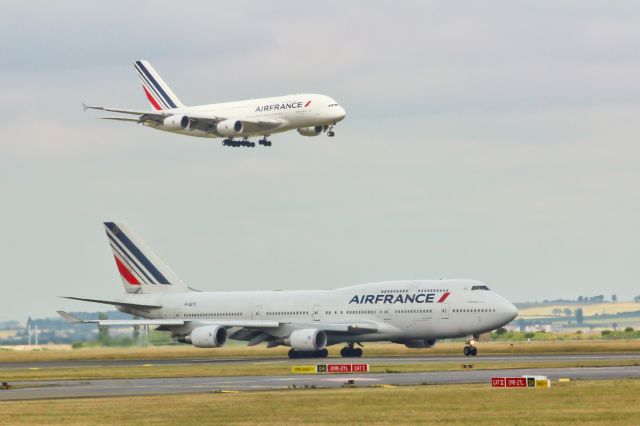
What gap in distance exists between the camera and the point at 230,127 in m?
83.0

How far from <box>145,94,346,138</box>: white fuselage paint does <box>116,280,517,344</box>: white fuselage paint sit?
12.6 metres

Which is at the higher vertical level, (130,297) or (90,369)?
(130,297)

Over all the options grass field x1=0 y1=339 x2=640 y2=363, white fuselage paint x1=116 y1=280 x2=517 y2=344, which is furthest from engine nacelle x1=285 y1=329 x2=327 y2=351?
grass field x1=0 y1=339 x2=640 y2=363

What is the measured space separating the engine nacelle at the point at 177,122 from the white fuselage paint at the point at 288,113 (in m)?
0.55

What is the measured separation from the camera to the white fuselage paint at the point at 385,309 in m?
84.7

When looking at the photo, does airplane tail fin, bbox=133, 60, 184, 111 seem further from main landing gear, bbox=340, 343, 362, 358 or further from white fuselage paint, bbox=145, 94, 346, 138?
main landing gear, bbox=340, 343, 362, 358

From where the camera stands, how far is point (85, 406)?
1607 inches

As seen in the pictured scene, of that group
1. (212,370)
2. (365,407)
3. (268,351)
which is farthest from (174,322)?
(365,407)

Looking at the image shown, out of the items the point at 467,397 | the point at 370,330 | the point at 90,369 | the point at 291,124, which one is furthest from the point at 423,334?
the point at 467,397

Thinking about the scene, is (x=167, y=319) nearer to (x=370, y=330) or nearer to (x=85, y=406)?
(x=370, y=330)

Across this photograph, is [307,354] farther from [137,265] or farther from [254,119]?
[137,265]

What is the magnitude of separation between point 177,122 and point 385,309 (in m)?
18.0

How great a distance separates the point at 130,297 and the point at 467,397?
63.2 metres

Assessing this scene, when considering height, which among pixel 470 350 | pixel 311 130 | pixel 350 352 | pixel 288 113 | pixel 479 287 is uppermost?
pixel 288 113
